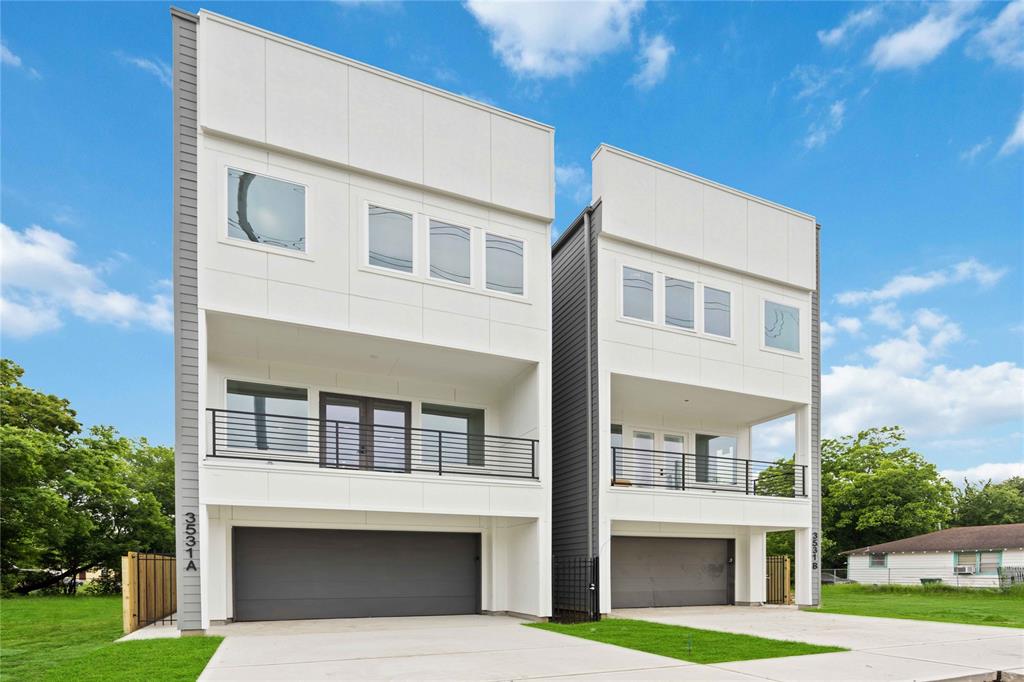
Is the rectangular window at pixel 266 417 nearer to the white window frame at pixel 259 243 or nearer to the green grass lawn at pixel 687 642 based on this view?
the white window frame at pixel 259 243

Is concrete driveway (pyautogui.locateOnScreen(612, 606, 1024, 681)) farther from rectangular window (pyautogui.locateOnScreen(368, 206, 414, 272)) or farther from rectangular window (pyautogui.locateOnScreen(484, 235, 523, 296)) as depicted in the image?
rectangular window (pyautogui.locateOnScreen(368, 206, 414, 272))

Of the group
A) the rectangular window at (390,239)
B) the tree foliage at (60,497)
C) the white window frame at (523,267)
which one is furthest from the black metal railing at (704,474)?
the tree foliage at (60,497)

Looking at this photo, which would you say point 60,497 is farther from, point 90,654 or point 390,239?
point 390,239

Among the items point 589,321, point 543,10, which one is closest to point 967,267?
point 589,321

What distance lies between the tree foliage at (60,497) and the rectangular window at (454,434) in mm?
15919

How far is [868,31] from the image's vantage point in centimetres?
1891

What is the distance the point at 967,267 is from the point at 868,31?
12.7 meters

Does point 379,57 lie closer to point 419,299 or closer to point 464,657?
point 419,299

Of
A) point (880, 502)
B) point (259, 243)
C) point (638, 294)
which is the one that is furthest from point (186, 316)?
point (880, 502)

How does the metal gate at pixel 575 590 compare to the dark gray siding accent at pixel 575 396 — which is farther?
the dark gray siding accent at pixel 575 396

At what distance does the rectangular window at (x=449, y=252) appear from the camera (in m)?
14.3

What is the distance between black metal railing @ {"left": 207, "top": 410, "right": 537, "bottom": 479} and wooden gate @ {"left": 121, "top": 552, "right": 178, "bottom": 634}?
2431 millimetres

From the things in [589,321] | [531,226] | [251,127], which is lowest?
[589,321]

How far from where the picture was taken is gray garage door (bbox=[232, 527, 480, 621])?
14141mm
